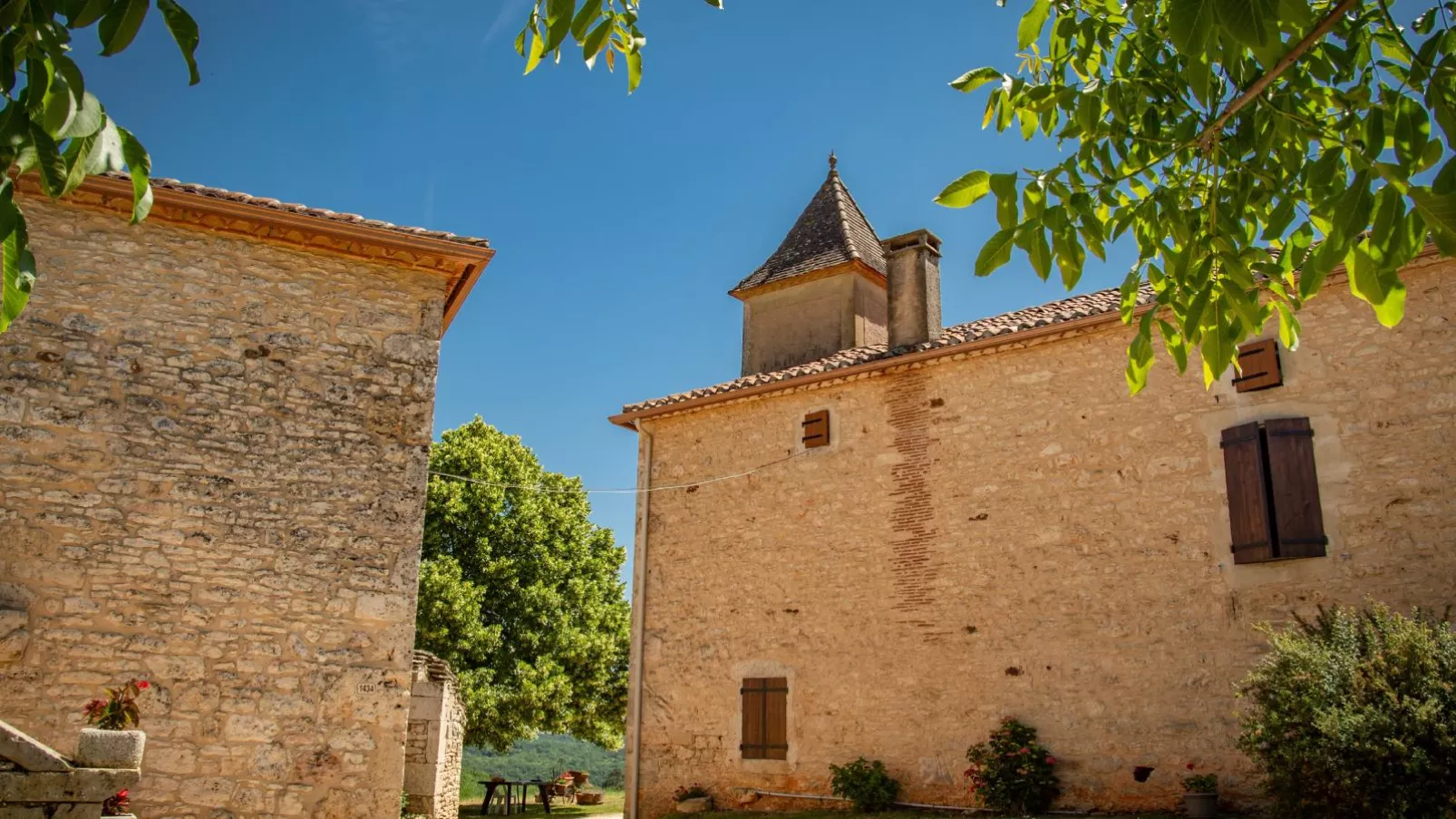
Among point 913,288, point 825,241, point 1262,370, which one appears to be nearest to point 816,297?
point 825,241

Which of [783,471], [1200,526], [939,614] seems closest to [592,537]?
[783,471]

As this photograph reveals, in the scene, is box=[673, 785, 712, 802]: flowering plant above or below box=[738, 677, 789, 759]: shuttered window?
below

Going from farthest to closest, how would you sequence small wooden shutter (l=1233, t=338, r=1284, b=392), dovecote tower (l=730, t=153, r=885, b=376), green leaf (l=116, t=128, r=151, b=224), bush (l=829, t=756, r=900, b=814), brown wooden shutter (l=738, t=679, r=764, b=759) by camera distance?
dovecote tower (l=730, t=153, r=885, b=376) → brown wooden shutter (l=738, t=679, r=764, b=759) → bush (l=829, t=756, r=900, b=814) → small wooden shutter (l=1233, t=338, r=1284, b=392) → green leaf (l=116, t=128, r=151, b=224)

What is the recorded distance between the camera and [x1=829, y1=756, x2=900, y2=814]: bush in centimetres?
1327

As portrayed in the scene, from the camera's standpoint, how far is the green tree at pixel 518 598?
24.0 m

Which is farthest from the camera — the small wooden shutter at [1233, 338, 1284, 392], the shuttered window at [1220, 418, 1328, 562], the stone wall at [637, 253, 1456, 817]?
the small wooden shutter at [1233, 338, 1284, 392]

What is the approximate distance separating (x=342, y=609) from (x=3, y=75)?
24.0ft

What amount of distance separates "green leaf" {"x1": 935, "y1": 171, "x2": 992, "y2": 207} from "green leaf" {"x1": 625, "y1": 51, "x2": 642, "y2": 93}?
1.07 metres

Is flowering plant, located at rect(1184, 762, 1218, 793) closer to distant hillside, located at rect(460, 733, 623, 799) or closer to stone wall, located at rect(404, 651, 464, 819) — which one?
stone wall, located at rect(404, 651, 464, 819)

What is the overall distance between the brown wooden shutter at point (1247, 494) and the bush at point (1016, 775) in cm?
311

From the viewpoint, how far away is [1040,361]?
13602mm

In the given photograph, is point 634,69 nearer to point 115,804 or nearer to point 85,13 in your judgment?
point 85,13

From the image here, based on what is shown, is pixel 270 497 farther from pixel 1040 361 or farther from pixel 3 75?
pixel 1040 361

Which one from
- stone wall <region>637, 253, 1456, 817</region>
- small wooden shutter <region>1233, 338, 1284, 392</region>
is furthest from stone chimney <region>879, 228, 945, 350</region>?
small wooden shutter <region>1233, 338, 1284, 392</region>
